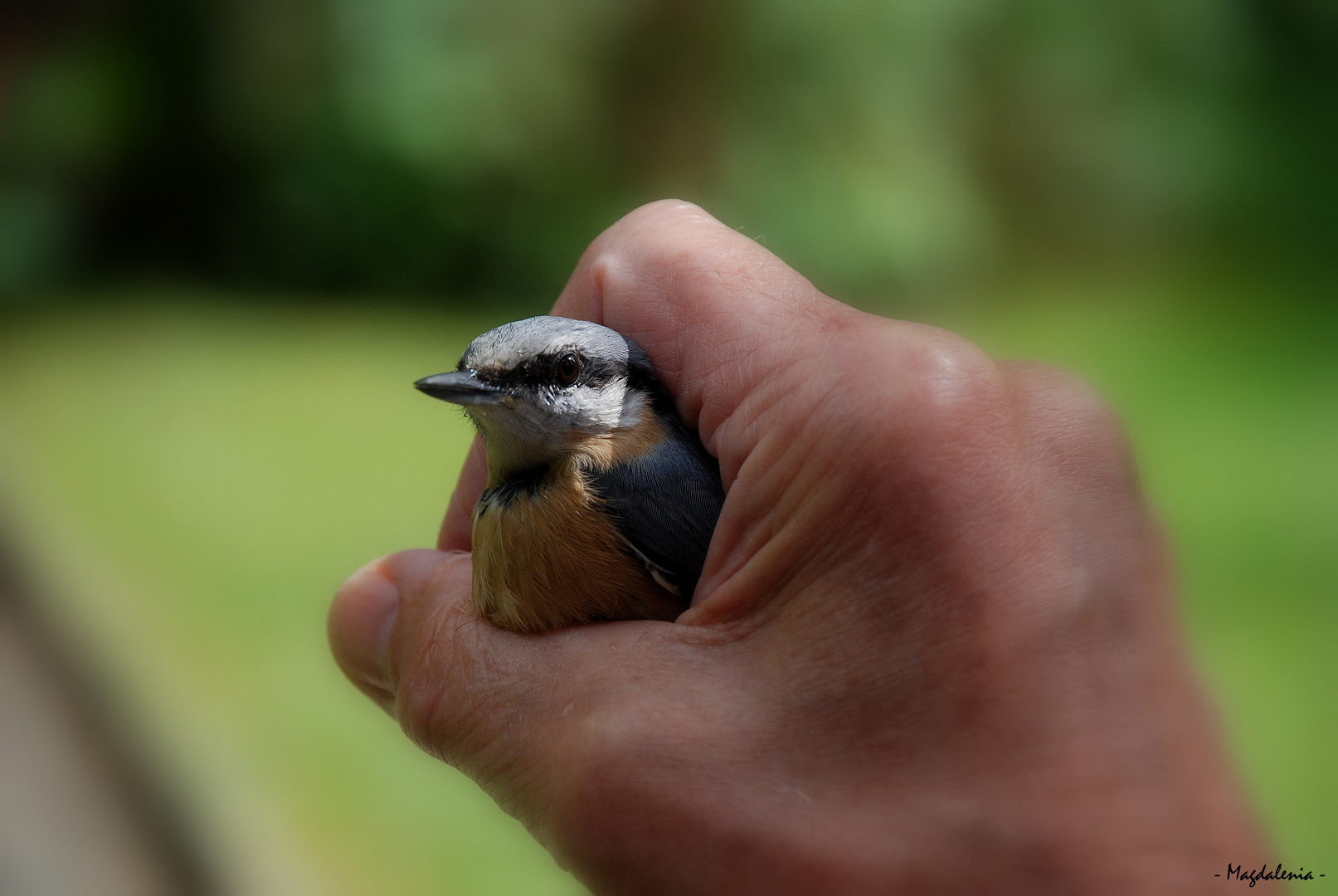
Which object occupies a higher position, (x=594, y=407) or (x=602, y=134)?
(x=602, y=134)

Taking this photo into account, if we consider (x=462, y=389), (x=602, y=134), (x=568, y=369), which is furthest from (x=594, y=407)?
(x=602, y=134)

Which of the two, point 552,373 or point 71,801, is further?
point 71,801

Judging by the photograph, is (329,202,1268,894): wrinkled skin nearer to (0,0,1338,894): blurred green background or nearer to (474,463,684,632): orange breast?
(474,463,684,632): orange breast

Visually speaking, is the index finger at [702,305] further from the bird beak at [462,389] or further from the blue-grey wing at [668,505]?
the bird beak at [462,389]

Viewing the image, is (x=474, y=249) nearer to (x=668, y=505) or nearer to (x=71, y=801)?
(x=71, y=801)

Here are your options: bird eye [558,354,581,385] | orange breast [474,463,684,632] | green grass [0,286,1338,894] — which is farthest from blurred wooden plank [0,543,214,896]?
bird eye [558,354,581,385]

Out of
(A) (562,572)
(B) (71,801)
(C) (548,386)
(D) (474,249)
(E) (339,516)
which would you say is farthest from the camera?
(D) (474,249)

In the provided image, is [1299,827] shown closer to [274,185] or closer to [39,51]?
[274,185]
